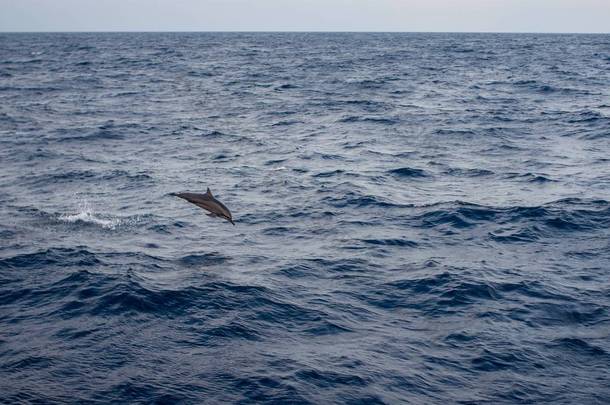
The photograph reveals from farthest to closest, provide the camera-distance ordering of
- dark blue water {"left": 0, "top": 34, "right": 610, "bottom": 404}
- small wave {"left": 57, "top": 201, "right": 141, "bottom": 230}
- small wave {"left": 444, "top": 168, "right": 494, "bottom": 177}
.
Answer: small wave {"left": 444, "top": 168, "right": 494, "bottom": 177}
small wave {"left": 57, "top": 201, "right": 141, "bottom": 230}
dark blue water {"left": 0, "top": 34, "right": 610, "bottom": 404}

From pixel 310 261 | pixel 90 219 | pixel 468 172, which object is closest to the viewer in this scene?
pixel 310 261

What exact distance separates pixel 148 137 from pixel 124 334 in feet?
72.8

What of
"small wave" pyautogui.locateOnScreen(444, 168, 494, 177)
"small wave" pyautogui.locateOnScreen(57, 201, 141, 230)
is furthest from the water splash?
"small wave" pyautogui.locateOnScreen(444, 168, 494, 177)

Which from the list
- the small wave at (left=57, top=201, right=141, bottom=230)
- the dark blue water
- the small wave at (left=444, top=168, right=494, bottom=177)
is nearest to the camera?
the dark blue water

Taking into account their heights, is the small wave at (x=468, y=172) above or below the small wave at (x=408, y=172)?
above

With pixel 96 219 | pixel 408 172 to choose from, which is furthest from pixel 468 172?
pixel 96 219

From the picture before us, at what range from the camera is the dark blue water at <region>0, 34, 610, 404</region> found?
34.5 ft

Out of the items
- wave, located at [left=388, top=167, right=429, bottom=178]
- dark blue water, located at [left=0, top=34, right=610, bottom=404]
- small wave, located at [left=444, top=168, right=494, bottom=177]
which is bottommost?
dark blue water, located at [left=0, top=34, right=610, bottom=404]

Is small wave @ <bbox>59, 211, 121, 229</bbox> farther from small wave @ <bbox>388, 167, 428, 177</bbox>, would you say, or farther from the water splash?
small wave @ <bbox>388, 167, 428, 177</bbox>

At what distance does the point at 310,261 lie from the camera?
1576 cm

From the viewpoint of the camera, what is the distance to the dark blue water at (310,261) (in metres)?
10.5

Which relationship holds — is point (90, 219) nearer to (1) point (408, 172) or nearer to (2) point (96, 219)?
(2) point (96, 219)

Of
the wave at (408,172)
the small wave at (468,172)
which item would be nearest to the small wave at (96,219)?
the wave at (408,172)

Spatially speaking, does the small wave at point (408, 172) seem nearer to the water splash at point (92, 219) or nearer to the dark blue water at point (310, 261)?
the dark blue water at point (310, 261)
